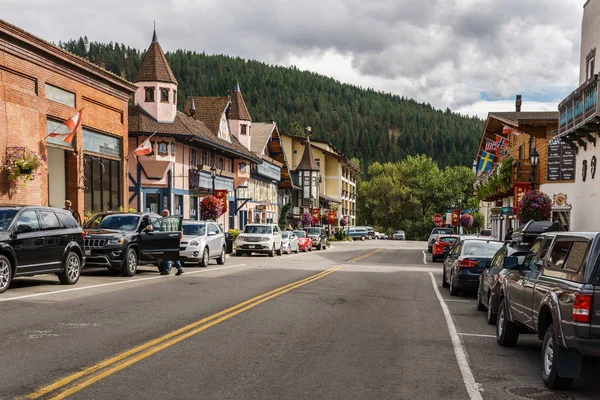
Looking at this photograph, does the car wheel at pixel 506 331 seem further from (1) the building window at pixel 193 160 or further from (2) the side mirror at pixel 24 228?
(1) the building window at pixel 193 160

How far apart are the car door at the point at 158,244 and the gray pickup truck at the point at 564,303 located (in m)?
13.5

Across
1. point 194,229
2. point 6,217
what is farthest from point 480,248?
point 194,229

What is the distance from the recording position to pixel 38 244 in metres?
15.4

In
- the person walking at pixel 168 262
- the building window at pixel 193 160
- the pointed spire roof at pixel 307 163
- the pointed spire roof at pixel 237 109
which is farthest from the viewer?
the pointed spire roof at pixel 307 163

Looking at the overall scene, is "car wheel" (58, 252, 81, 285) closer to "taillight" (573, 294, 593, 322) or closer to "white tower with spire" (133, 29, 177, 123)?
"taillight" (573, 294, 593, 322)

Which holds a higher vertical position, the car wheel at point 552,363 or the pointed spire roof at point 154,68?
the pointed spire roof at point 154,68

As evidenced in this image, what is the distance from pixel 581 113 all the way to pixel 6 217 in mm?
18937

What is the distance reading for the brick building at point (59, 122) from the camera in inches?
930

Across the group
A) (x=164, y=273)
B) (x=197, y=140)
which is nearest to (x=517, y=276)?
(x=164, y=273)

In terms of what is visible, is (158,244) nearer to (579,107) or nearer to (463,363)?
(463,363)

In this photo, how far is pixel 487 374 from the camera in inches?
317

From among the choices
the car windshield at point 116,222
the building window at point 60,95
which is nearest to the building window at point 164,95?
the building window at point 60,95

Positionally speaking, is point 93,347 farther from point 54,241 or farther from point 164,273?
point 164,273

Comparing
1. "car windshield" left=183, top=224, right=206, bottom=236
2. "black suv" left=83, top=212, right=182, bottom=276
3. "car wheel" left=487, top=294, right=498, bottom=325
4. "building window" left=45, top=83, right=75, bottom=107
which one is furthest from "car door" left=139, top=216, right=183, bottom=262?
"car wheel" left=487, top=294, right=498, bottom=325
